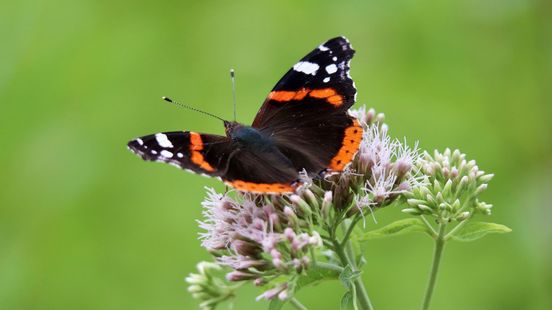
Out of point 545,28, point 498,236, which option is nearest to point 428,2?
point 545,28

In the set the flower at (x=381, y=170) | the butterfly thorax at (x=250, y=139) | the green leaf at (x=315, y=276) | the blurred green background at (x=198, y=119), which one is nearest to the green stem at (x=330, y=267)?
the green leaf at (x=315, y=276)

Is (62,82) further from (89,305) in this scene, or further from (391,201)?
(391,201)

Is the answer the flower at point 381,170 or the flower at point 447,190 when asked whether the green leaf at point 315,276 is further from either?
the flower at point 447,190

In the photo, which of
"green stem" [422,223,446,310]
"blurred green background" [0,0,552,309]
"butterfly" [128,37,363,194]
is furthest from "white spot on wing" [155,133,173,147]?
"blurred green background" [0,0,552,309]

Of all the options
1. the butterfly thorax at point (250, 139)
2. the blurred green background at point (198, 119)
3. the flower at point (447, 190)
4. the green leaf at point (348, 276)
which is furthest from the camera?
the blurred green background at point (198, 119)

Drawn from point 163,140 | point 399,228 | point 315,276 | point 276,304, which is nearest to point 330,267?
point 315,276

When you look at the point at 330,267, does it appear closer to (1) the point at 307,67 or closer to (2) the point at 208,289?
(2) the point at 208,289
